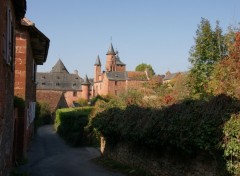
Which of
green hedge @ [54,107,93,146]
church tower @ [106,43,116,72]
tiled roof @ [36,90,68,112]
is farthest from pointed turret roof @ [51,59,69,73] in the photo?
green hedge @ [54,107,93,146]

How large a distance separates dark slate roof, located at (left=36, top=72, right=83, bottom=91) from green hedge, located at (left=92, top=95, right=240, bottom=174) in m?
83.4

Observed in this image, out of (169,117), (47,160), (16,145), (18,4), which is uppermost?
(18,4)

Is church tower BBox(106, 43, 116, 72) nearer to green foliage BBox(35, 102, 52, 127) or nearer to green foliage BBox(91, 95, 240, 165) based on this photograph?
green foliage BBox(35, 102, 52, 127)

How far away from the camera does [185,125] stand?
12.3 meters

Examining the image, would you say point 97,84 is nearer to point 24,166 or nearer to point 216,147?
point 24,166

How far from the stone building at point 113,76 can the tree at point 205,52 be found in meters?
59.7

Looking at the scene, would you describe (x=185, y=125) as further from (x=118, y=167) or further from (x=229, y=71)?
(x=229, y=71)

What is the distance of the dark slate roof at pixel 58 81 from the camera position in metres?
99.6

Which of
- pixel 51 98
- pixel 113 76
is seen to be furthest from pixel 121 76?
pixel 51 98

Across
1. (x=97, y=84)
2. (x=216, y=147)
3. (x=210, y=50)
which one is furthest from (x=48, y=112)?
(x=97, y=84)

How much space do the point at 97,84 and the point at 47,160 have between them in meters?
99.3

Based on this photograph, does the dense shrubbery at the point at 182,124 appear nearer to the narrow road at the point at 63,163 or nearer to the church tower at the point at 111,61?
the narrow road at the point at 63,163

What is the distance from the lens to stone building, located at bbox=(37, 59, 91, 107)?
98750mm

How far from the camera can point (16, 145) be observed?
18359 millimetres
